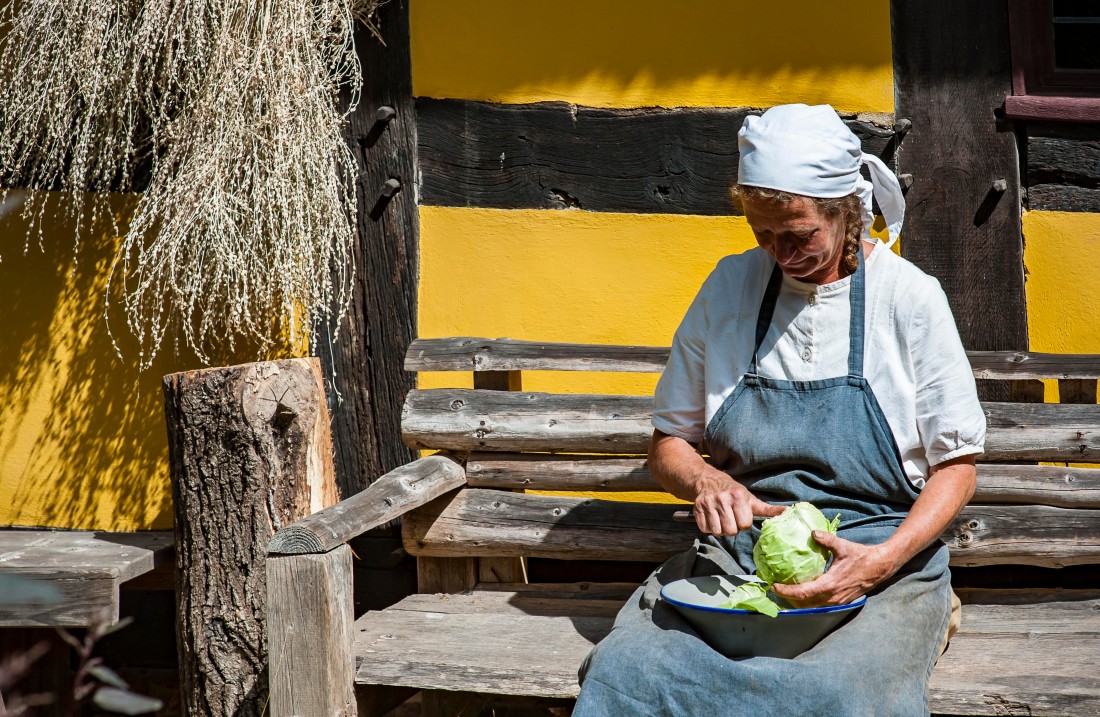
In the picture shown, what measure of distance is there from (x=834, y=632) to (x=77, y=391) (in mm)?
2785

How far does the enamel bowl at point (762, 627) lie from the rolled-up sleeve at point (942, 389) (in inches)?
15.5

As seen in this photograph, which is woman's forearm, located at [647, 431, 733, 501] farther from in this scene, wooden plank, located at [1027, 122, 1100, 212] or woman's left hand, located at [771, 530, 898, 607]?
wooden plank, located at [1027, 122, 1100, 212]

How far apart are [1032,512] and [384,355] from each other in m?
2.09

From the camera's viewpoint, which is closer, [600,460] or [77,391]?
[600,460]

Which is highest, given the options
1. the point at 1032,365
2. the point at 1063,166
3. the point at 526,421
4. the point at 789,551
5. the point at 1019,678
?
the point at 1063,166

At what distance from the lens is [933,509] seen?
7.07ft

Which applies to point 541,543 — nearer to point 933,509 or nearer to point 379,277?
point 379,277

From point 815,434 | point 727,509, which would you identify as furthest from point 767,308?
point 727,509

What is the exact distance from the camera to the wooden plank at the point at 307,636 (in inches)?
97.7

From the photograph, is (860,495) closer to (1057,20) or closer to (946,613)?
(946,613)

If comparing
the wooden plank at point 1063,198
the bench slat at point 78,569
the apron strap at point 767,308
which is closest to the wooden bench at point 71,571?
the bench slat at point 78,569

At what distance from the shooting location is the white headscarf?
2.14 m

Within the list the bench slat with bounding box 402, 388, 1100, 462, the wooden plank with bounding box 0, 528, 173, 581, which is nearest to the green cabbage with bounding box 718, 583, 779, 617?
the bench slat with bounding box 402, 388, 1100, 462

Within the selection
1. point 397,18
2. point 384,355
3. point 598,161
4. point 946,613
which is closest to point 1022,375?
point 946,613
